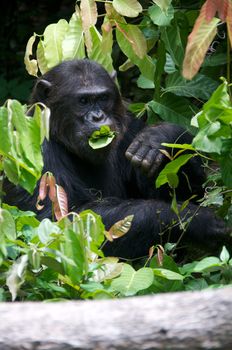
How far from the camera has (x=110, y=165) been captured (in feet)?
22.1

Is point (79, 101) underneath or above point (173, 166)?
underneath

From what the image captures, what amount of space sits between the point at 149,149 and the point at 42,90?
34.6 inches

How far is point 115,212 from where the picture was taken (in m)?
6.02

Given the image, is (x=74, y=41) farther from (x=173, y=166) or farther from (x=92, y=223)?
(x=92, y=223)

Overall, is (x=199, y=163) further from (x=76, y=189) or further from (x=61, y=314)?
(x=61, y=314)

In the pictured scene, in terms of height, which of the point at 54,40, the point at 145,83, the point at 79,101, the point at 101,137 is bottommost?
the point at 145,83

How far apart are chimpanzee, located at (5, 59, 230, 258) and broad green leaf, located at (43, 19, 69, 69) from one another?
0.32 feet

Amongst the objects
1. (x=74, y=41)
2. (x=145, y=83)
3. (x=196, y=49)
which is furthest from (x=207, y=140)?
(x=145, y=83)

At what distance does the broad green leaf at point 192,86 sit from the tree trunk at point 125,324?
3.80m

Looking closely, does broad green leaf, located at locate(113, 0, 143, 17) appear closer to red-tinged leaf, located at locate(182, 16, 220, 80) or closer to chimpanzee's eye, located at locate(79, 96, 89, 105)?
chimpanzee's eye, located at locate(79, 96, 89, 105)

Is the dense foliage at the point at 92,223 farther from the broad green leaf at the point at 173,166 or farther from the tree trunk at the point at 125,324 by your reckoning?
the tree trunk at the point at 125,324

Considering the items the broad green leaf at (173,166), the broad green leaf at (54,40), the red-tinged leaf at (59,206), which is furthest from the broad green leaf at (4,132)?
the broad green leaf at (54,40)

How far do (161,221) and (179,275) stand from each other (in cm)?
108

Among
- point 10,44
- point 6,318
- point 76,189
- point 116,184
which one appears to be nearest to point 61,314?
point 6,318
